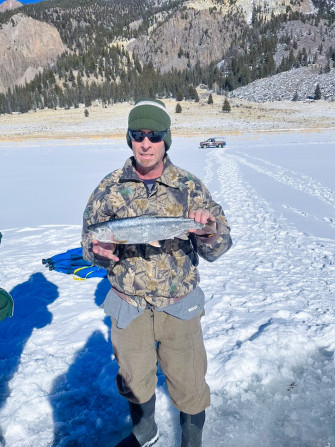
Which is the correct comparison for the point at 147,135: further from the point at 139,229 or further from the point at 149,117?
the point at 139,229

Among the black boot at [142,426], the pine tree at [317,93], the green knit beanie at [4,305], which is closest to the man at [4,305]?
the green knit beanie at [4,305]

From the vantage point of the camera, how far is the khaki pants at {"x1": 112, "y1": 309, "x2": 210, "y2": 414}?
2303mm

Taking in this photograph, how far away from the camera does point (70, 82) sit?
126812 millimetres

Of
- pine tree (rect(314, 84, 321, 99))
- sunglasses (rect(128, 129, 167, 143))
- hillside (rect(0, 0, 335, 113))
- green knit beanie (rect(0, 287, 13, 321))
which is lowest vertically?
green knit beanie (rect(0, 287, 13, 321))

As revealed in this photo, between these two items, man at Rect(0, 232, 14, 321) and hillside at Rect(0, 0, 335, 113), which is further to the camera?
hillside at Rect(0, 0, 335, 113)

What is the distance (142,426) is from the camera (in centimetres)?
259

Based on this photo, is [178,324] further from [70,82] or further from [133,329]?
[70,82]

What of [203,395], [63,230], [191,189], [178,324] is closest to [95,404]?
[203,395]

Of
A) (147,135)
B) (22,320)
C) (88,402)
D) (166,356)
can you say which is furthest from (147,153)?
(22,320)

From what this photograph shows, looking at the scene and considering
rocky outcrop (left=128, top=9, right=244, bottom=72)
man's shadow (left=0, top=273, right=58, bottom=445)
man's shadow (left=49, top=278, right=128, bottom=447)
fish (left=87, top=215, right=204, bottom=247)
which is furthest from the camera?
rocky outcrop (left=128, top=9, right=244, bottom=72)

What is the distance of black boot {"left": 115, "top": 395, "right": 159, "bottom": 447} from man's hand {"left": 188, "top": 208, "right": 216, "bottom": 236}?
130cm

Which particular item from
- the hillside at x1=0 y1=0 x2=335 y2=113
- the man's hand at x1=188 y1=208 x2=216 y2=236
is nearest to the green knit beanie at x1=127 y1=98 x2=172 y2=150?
the man's hand at x1=188 y1=208 x2=216 y2=236

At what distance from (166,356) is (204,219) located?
977 millimetres

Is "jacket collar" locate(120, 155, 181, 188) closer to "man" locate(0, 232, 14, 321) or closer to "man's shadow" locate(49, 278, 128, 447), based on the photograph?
"man" locate(0, 232, 14, 321)
